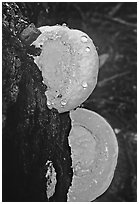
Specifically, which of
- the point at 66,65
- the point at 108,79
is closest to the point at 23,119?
the point at 66,65

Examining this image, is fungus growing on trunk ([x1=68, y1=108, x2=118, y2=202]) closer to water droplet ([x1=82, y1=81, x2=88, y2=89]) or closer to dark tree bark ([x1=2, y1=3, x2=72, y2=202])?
dark tree bark ([x1=2, y1=3, x2=72, y2=202])

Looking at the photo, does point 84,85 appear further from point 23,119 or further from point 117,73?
point 117,73

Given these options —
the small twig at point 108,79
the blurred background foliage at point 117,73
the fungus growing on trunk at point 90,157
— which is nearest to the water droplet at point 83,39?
the fungus growing on trunk at point 90,157

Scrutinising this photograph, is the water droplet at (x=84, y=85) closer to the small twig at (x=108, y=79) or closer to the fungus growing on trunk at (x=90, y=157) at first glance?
the fungus growing on trunk at (x=90, y=157)

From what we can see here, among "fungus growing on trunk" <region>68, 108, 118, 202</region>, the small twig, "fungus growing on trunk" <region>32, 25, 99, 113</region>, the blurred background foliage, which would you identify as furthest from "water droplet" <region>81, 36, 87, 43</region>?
the small twig

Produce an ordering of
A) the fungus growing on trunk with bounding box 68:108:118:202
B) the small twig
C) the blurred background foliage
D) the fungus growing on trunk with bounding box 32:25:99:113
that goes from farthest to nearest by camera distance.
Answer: the small twig
the blurred background foliage
the fungus growing on trunk with bounding box 68:108:118:202
the fungus growing on trunk with bounding box 32:25:99:113
